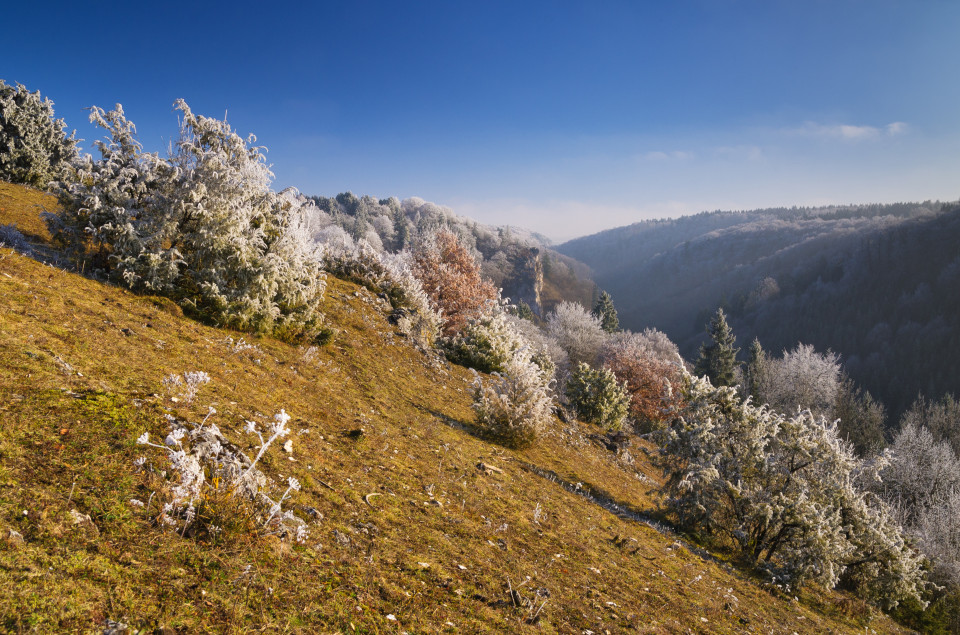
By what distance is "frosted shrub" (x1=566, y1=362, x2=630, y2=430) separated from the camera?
1873 centimetres

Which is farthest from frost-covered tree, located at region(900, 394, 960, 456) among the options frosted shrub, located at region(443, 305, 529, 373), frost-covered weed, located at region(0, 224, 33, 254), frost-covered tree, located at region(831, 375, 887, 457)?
frost-covered weed, located at region(0, 224, 33, 254)

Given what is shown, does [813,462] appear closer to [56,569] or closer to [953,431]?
[56,569]

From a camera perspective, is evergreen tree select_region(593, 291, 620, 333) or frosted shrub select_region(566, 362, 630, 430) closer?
frosted shrub select_region(566, 362, 630, 430)

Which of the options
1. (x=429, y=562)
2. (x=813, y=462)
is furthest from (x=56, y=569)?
(x=813, y=462)

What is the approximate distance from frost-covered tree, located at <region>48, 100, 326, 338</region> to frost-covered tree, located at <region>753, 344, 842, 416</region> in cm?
5837

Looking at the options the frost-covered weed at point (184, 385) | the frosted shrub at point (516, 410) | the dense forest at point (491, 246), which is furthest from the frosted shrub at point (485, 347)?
the dense forest at point (491, 246)

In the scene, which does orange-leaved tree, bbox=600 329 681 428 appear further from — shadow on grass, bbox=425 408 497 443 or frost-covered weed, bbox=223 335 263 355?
frost-covered weed, bbox=223 335 263 355

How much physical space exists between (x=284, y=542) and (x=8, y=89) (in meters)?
21.6

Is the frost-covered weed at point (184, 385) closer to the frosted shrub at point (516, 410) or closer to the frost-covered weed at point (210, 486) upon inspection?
the frost-covered weed at point (210, 486)

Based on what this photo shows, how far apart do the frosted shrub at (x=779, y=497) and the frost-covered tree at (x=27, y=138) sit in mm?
19962

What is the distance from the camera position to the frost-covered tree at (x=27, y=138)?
46.8 ft

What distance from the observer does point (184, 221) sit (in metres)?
7.75

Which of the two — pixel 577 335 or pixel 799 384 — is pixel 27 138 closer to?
pixel 577 335

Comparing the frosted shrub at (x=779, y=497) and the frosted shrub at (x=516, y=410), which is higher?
the frosted shrub at (x=516, y=410)
